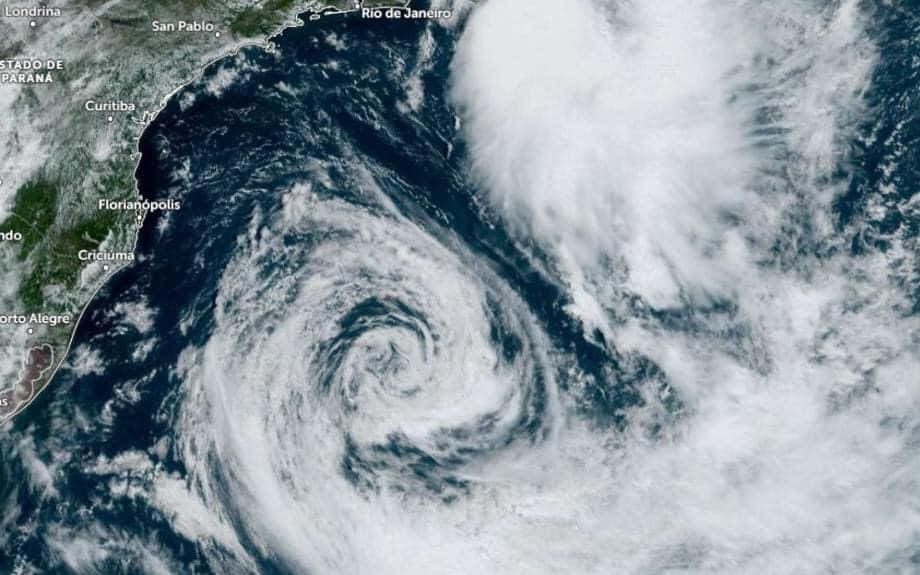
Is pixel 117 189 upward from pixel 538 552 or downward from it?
upward

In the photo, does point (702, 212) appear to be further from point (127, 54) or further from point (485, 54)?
point (127, 54)

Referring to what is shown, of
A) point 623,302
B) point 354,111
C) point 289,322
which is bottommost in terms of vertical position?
point 289,322

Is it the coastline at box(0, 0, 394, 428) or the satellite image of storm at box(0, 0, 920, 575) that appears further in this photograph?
the coastline at box(0, 0, 394, 428)

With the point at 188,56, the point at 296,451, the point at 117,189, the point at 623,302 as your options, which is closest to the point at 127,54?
the point at 188,56

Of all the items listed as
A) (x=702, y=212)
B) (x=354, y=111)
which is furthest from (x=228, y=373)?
(x=702, y=212)

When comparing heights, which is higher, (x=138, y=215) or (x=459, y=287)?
(x=459, y=287)

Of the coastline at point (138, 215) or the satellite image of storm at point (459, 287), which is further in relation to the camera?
the coastline at point (138, 215)

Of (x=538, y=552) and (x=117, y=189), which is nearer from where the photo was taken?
(x=538, y=552)

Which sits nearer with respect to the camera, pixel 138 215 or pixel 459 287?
pixel 459 287
